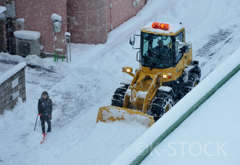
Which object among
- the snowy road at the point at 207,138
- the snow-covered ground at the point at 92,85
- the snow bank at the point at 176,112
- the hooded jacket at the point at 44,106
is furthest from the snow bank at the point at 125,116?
the snowy road at the point at 207,138

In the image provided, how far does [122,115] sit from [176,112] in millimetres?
5361

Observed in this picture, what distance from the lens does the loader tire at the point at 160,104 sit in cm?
Answer: 930

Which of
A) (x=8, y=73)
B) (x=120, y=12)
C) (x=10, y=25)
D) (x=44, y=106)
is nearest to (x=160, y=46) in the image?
(x=44, y=106)

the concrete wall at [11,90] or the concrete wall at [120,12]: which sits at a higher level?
the concrete wall at [120,12]

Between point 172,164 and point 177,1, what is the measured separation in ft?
59.4

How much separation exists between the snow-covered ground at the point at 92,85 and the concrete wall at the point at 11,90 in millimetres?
230

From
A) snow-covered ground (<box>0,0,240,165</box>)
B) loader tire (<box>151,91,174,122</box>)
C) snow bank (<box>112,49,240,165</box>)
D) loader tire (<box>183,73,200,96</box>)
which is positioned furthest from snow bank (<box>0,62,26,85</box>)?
snow bank (<box>112,49,240,165</box>)

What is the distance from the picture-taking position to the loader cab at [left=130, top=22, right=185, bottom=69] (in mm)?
9750

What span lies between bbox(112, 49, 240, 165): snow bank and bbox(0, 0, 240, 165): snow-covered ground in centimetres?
445

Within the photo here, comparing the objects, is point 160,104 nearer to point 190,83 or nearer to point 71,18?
point 190,83

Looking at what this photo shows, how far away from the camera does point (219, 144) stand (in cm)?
373

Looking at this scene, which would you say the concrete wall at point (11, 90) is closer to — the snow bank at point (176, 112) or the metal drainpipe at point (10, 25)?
the metal drainpipe at point (10, 25)

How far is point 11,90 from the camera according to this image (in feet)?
36.7

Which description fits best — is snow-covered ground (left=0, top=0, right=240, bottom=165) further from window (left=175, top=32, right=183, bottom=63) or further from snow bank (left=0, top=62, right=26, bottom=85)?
window (left=175, top=32, right=183, bottom=63)
